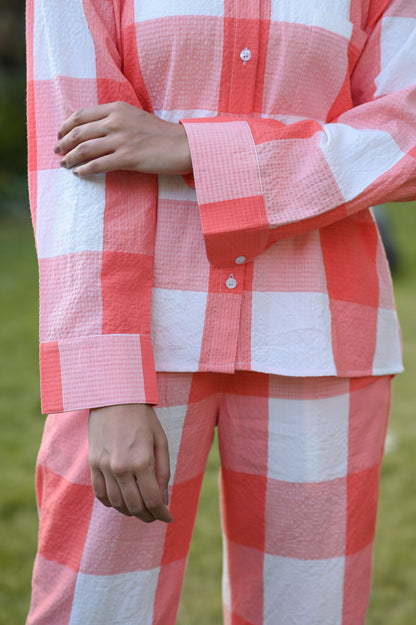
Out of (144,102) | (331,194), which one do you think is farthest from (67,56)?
(331,194)

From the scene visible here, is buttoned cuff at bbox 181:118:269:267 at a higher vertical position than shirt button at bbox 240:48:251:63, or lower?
lower

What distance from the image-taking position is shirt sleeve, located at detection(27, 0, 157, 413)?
2.43ft

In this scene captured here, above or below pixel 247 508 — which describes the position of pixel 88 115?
above

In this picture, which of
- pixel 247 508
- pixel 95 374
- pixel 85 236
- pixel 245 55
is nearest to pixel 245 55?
pixel 245 55

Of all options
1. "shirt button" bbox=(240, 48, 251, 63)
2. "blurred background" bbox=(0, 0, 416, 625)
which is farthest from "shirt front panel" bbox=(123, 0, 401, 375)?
"blurred background" bbox=(0, 0, 416, 625)

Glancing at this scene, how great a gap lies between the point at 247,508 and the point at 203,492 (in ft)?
4.55

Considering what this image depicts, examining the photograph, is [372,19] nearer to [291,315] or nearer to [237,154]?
[237,154]

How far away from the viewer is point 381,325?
903mm

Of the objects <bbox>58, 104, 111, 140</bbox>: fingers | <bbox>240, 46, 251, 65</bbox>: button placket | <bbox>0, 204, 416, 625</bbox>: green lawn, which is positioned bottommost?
<bbox>0, 204, 416, 625</bbox>: green lawn

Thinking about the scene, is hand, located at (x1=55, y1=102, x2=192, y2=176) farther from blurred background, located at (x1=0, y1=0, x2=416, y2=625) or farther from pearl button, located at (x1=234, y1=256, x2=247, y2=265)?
blurred background, located at (x1=0, y1=0, x2=416, y2=625)

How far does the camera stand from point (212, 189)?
763 mm

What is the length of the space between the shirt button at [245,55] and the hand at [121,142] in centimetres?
12

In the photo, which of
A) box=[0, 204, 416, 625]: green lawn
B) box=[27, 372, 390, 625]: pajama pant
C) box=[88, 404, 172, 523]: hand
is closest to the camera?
box=[88, 404, 172, 523]: hand

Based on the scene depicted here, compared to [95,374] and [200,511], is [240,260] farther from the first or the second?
[200,511]
